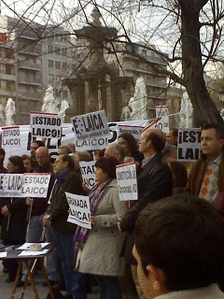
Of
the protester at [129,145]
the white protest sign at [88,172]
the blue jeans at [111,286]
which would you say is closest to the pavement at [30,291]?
the white protest sign at [88,172]

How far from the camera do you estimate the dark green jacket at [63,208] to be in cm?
690

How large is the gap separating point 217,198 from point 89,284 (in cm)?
332

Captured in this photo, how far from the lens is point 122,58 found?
888 centimetres

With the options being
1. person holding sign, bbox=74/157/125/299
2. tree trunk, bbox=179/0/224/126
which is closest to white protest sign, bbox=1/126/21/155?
tree trunk, bbox=179/0/224/126

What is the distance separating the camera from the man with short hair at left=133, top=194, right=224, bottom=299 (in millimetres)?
1758

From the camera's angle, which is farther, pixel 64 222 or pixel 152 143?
pixel 64 222

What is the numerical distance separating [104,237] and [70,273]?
1.24 meters

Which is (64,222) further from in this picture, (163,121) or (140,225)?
(140,225)

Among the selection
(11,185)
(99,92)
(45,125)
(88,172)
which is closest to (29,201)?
(11,185)

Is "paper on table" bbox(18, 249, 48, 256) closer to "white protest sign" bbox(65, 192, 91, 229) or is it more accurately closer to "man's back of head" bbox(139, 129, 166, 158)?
"white protest sign" bbox(65, 192, 91, 229)

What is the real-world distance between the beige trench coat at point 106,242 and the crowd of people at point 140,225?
0.01 meters

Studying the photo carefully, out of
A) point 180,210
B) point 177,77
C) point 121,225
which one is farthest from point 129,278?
point 180,210

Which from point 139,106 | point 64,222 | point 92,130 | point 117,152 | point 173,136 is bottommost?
point 64,222

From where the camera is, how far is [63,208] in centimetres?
691
